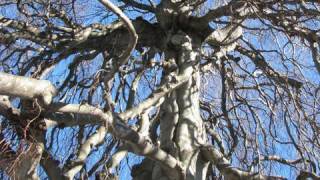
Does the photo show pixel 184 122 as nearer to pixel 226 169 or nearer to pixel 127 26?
pixel 226 169

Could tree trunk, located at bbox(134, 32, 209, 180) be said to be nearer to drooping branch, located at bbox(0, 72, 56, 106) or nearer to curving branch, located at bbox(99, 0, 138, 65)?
curving branch, located at bbox(99, 0, 138, 65)

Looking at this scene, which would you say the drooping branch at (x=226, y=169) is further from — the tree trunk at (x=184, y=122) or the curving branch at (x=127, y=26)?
the curving branch at (x=127, y=26)

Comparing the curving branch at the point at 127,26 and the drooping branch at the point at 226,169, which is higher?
the curving branch at the point at 127,26

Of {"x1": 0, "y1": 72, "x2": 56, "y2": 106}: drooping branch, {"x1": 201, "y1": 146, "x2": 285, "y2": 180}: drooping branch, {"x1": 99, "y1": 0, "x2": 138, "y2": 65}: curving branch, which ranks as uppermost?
{"x1": 99, "y1": 0, "x2": 138, "y2": 65}: curving branch

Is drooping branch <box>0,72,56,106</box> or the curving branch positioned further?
the curving branch

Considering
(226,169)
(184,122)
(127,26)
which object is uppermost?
(127,26)

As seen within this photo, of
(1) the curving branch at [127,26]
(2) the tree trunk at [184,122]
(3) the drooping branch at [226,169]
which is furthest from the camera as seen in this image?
(2) the tree trunk at [184,122]

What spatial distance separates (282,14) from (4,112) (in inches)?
112

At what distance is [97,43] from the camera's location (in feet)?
20.7

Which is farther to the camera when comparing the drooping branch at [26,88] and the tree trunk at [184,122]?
the tree trunk at [184,122]

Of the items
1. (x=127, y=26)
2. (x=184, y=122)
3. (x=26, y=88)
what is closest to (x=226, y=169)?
(x=184, y=122)

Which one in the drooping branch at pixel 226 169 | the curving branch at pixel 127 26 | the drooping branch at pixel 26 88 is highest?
the curving branch at pixel 127 26

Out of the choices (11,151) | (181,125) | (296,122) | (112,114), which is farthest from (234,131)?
(11,151)

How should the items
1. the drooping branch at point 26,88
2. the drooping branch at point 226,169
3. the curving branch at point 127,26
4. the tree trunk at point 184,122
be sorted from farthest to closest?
1. the tree trunk at point 184,122
2. the drooping branch at point 226,169
3. the curving branch at point 127,26
4. the drooping branch at point 26,88
